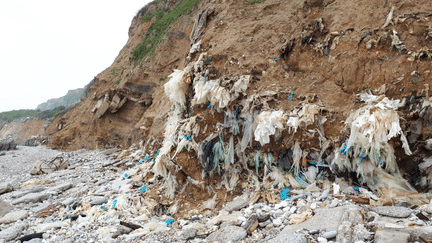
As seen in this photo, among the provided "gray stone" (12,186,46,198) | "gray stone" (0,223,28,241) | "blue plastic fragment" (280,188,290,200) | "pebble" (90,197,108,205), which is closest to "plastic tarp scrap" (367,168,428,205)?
"blue plastic fragment" (280,188,290,200)

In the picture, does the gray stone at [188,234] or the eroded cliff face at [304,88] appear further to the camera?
the eroded cliff face at [304,88]

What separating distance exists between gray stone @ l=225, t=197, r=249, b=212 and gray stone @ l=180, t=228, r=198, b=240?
2.60ft

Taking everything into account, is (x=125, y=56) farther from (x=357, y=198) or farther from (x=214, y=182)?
(x=357, y=198)

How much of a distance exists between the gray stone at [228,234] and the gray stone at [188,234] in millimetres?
246

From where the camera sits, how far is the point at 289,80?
5.21 metres

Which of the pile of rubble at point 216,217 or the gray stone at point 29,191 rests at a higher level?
the gray stone at point 29,191

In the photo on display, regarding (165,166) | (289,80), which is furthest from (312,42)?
(165,166)

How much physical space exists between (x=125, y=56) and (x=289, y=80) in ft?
51.8

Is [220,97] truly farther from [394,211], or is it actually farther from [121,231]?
[394,211]

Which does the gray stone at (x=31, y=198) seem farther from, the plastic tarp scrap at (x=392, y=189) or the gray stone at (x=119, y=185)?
the plastic tarp scrap at (x=392, y=189)

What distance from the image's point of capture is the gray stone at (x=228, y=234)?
10.5 feet

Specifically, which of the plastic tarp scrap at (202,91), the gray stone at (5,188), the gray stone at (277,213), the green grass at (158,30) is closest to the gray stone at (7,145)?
the green grass at (158,30)

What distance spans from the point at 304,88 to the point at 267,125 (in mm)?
1288

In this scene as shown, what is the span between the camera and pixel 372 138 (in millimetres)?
3689
